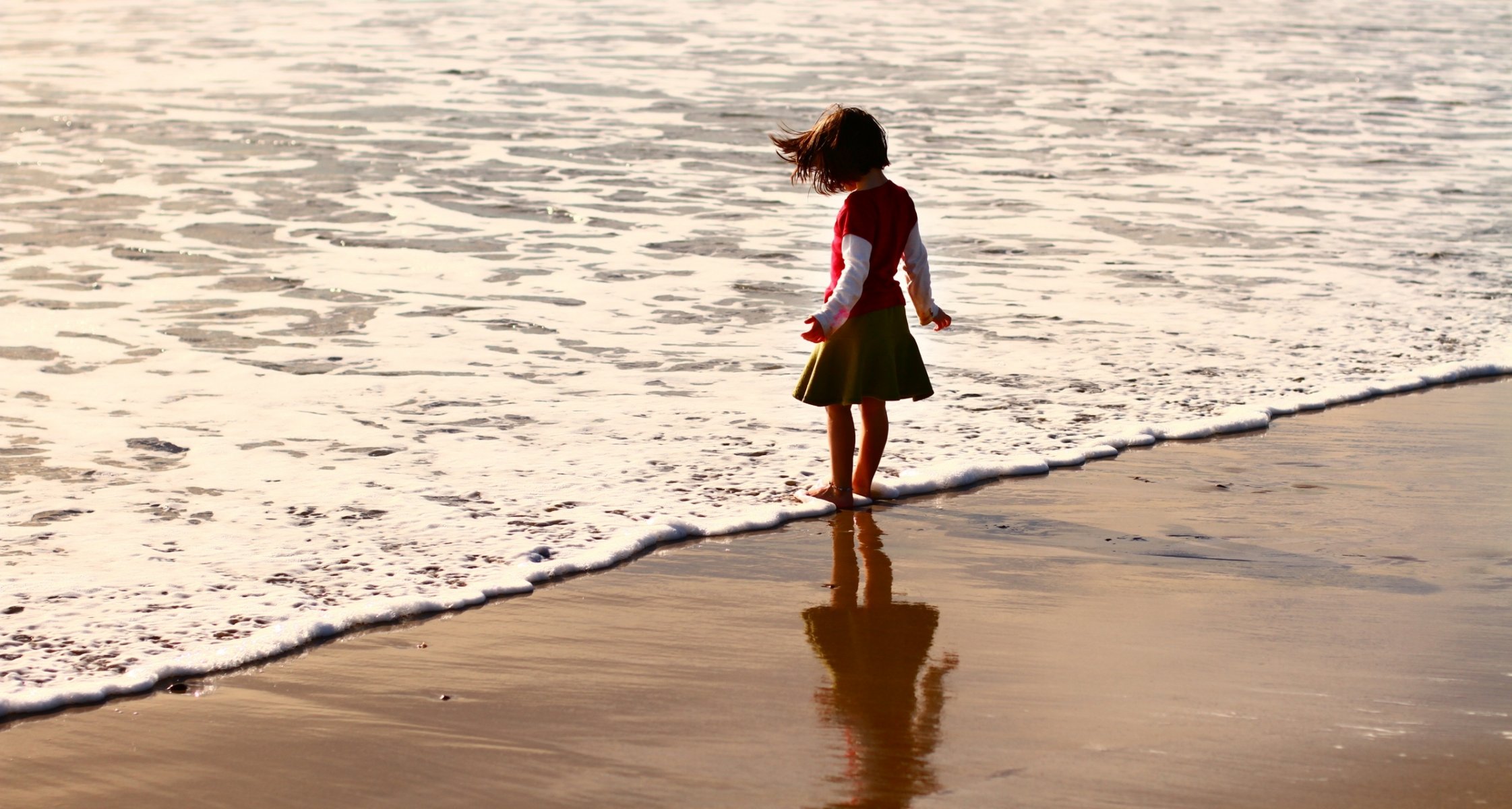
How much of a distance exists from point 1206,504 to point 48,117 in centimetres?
1298

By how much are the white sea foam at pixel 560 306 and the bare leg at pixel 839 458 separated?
11 centimetres

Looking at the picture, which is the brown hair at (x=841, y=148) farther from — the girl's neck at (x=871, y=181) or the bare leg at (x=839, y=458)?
the bare leg at (x=839, y=458)

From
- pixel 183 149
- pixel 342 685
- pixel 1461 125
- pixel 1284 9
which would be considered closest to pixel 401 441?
pixel 342 685

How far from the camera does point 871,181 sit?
459 cm

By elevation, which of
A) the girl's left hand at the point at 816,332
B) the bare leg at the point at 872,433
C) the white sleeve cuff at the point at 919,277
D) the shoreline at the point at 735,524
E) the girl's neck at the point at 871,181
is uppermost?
the girl's neck at the point at 871,181

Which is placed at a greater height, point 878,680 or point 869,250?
point 869,250

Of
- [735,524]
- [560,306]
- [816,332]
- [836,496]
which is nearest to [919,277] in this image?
[816,332]

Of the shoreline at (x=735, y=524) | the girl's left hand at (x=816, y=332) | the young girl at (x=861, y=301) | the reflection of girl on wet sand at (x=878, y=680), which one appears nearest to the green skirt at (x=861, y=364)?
the young girl at (x=861, y=301)

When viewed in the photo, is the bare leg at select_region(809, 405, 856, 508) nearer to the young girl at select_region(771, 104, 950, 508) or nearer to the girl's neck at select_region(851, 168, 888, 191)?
the young girl at select_region(771, 104, 950, 508)

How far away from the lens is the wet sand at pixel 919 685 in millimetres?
2811

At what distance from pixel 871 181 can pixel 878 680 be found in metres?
1.77

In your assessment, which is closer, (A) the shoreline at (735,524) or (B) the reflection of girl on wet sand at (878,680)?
(B) the reflection of girl on wet sand at (878,680)

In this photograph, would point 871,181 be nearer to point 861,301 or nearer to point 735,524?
point 861,301

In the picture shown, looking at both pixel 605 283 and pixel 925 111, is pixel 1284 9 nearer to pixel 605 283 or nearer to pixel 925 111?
pixel 925 111
